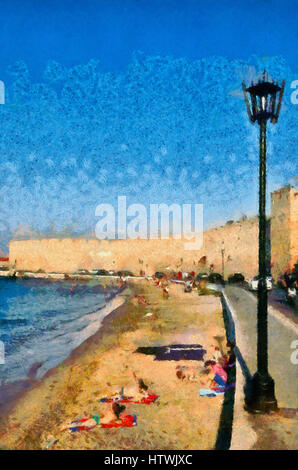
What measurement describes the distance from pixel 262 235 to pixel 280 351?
15.2 ft

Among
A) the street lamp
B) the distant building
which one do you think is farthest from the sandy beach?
the distant building

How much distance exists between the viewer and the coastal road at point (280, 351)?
6.98 m

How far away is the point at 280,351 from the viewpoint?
9.67 meters

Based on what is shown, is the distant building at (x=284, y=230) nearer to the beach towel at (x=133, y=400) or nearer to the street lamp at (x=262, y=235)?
the beach towel at (x=133, y=400)

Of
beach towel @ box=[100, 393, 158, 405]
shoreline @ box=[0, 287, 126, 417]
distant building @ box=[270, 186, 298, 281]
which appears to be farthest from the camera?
distant building @ box=[270, 186, 298, 281]

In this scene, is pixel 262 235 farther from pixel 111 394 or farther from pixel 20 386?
pixel 20 386

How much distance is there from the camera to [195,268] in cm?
7888

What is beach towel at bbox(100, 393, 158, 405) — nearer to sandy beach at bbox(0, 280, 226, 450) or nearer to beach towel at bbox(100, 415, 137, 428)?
sandy beach at bbox(0, 280, 226, 450)

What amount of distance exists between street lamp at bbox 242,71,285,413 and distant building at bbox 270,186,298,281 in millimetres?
27578

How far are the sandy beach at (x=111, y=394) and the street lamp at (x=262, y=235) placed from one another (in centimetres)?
120

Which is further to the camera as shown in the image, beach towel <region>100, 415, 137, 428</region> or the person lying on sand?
the person lying on sand

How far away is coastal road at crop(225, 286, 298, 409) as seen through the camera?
6.98 meters

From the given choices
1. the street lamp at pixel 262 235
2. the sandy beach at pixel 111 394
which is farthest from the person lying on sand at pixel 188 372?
the street lamp at pixel 262 235

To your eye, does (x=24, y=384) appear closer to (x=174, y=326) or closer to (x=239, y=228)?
(x=174, y=326)
